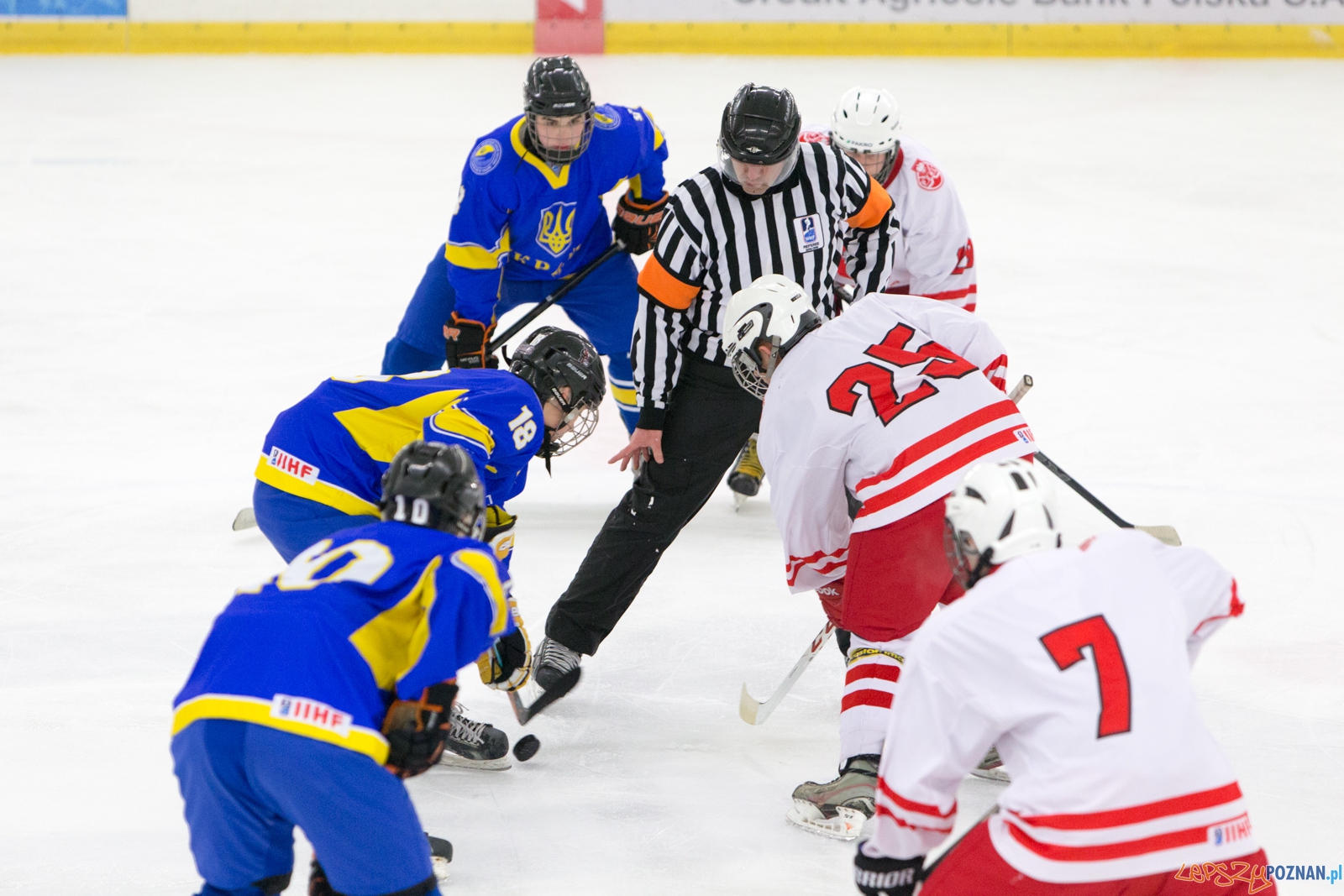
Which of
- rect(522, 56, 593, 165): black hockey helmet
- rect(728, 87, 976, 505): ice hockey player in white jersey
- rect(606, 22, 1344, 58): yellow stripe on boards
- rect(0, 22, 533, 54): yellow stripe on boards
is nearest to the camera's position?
rect(522, 56, 593, 165): black hockey helmet

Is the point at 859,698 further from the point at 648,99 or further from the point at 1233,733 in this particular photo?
the point at 648,99

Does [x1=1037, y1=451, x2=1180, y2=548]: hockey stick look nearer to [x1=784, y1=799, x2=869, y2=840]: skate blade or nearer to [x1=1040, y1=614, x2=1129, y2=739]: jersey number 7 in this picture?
[x1=784, y1=799, x2=869, y2=840]: skate blade

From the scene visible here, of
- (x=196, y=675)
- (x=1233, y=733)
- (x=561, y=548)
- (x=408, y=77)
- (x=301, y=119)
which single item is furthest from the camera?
(x=408, y=77)

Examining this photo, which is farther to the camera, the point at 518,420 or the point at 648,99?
the point at 648,99

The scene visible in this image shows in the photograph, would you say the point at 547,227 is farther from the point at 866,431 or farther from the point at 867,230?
the point at 866,431

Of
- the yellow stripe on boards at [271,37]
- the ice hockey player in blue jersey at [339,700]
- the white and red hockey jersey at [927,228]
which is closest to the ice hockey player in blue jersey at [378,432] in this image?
the ice hockey player in blue jersey at [339,700]

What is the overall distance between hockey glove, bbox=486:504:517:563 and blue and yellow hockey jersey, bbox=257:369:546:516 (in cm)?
3

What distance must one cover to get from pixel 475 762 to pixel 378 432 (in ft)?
2.25

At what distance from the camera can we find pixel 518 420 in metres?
2.71

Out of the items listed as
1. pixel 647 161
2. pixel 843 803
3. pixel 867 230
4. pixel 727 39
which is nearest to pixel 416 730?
pixel 843 803

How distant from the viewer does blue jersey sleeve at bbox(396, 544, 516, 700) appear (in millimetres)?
1926

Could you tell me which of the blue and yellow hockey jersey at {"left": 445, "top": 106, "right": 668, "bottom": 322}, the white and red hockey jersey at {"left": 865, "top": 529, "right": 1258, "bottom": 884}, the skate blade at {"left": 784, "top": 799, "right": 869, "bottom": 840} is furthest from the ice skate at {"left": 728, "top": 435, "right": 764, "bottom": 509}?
the white and red hockey jersey at {"left": 865, "top": 529, "right": 1258, "bottom": 884}

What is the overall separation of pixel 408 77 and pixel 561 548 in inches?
272

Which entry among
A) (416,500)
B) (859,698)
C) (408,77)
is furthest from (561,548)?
(408,77)
